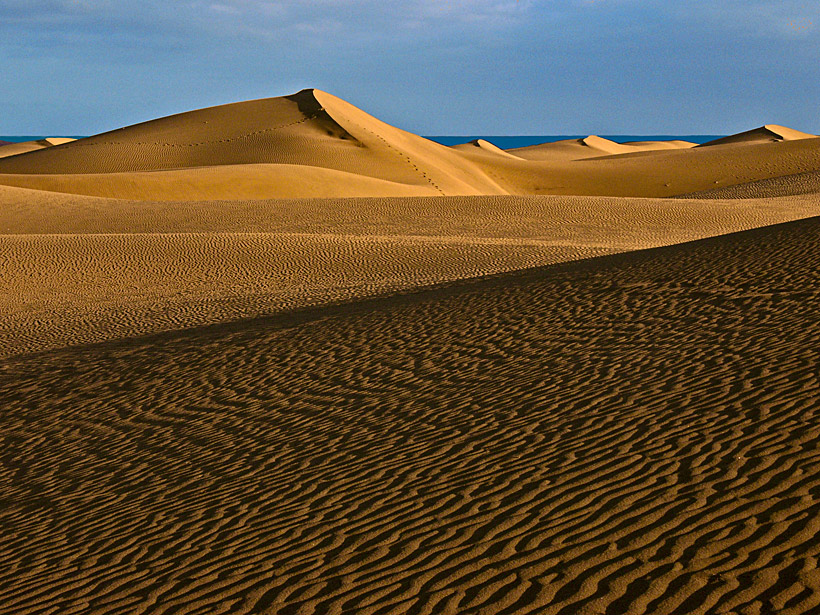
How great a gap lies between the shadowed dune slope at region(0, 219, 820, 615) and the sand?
1.1 inches

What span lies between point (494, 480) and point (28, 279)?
1823 cm

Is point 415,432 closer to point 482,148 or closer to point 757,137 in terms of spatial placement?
point 757,137

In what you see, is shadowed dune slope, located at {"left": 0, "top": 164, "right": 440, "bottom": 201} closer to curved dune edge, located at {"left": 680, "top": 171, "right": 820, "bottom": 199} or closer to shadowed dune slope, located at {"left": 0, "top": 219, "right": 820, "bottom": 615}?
curved dune edge, located at {"left": 680, "top": 171, "right": 820, "bottom": 199}

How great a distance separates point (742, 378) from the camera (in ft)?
24.7

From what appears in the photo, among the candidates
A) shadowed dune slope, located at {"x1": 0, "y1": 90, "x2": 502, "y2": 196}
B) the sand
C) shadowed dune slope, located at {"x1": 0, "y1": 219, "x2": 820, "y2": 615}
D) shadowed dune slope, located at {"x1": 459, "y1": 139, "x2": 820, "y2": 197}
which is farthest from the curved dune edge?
shadowed dune slope, located at {"x1": 0, "y1": 219, "x2": 820, "y2": 615}

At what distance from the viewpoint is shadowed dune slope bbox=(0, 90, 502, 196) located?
175ft

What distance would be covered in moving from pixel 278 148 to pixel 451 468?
50656 millimetres

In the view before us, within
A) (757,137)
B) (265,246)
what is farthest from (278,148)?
(757,137)

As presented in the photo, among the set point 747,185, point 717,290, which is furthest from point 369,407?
point 747,185

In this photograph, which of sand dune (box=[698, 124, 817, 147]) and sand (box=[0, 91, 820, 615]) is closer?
sand (box=[0, 91, 820, 615])

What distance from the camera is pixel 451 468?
21.1 ft

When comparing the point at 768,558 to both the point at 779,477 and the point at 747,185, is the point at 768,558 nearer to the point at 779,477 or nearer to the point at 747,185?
the point at 779,477

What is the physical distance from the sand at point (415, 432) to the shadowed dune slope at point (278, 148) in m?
30.7

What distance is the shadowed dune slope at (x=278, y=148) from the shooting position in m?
53.2
